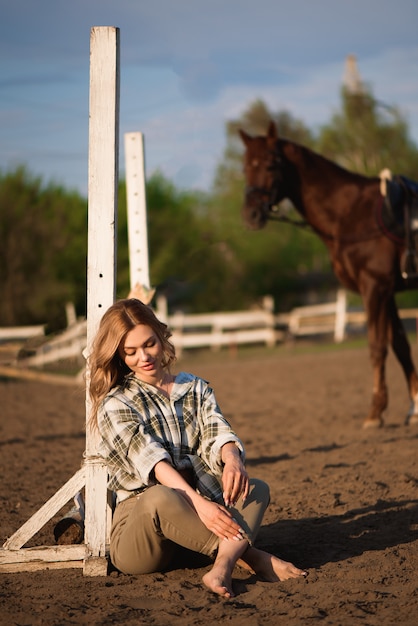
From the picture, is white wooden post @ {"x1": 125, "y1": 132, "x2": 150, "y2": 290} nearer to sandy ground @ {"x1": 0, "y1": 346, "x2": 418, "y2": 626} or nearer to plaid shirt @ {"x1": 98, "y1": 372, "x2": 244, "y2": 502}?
plaid shirt @ {"x1": 98, "y1": 372, "x2": 244, "y2": 502}

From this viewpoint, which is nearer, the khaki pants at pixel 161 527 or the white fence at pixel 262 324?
the khaki pants at pixel 161 527

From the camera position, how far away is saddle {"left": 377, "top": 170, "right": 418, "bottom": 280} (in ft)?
24.9

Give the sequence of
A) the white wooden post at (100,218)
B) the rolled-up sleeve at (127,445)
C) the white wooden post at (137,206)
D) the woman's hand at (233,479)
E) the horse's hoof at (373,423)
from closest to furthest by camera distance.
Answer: the woman's hand at (233,479) → the rolled-up sleeve at (127,445) → the white wooden post at (100,218) → the white wooden post at (137,206) → the horse's hoof at (373,423)

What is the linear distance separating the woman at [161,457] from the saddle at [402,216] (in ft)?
14.7

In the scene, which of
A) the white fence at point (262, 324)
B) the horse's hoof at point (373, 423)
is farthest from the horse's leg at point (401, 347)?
the white fence at point (262, 324)

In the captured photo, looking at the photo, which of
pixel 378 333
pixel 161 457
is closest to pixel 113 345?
pixel 161 457

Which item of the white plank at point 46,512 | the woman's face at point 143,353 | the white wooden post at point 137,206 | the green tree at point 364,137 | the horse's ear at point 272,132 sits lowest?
the white plank at point 46,512

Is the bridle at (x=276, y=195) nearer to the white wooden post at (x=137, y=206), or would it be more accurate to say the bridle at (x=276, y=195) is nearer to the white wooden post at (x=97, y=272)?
the white wooden post at (x=137, y=206)

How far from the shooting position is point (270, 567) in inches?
132

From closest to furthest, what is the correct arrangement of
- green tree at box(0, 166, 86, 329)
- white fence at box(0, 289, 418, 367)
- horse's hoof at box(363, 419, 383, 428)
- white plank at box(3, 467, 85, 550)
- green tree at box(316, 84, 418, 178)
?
white plank at box(3, 467, 85, 550) < horse's hoof at box(363, 419, 383, 428) < white fence at box(0, 289, 418, 367) < green tree at box(0, 166, 86, 329) < green tree at box(316, 84, 418, 178)

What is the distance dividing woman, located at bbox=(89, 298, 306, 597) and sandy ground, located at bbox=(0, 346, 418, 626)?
16cm

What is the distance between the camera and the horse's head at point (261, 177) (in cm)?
816

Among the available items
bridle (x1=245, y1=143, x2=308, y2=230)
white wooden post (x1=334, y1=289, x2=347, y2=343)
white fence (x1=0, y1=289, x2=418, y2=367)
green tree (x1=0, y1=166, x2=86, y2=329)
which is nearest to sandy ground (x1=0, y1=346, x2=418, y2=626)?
bridle (x1=245, y1=143, x2=308, y2=230)

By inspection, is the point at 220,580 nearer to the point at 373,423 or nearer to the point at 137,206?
the point at 137,206
